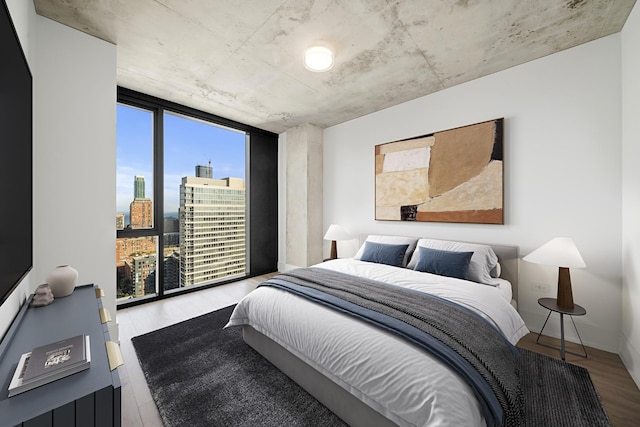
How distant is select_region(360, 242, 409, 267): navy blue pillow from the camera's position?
3.08 metres

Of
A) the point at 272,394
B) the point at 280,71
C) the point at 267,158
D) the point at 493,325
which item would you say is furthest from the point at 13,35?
the point at 267,158

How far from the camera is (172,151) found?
3707 mm

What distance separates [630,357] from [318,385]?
2.43 m

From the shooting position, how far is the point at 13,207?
1174mm

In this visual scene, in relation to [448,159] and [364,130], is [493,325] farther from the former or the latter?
[364,130]

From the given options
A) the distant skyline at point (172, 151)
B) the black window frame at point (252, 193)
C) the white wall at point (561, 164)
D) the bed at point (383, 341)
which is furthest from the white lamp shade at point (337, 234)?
the distant skyline at point (172, 151)

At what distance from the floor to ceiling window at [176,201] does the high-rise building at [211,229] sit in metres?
0.02

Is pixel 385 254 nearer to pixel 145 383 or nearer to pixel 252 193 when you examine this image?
pixel 145 383

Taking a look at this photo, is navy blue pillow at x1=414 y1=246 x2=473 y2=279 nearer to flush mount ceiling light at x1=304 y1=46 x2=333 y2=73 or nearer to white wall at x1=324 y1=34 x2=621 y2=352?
white wall at x1=324 y1=34 x2=621 y2=352

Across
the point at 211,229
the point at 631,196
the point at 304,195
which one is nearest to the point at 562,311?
the point at 631,196

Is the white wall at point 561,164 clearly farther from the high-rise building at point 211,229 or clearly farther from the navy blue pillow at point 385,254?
the high-rise building at point 211,229

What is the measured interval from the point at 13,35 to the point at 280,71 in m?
2.08

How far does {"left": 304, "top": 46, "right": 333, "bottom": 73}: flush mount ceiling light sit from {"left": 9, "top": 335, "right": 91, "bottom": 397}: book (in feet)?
8.48

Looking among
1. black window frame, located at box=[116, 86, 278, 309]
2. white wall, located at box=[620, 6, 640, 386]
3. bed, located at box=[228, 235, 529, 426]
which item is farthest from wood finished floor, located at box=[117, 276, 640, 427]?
bed, located at box=[228, 235, 529, 426]
